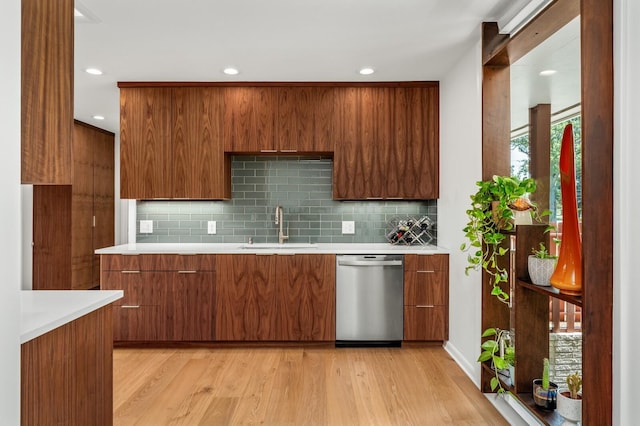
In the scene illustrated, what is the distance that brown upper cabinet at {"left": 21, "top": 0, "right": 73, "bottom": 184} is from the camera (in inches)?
48.2

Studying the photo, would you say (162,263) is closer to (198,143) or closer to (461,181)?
(198,143)

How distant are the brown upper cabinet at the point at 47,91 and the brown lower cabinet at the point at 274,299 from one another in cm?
233

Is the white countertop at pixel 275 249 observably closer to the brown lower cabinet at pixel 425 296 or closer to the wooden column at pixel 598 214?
the brown lower cabinet at pixel 425 296

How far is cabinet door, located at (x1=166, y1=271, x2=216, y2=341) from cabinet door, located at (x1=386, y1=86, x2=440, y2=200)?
1.81 meters

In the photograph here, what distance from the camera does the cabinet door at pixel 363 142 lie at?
3885 millimetres

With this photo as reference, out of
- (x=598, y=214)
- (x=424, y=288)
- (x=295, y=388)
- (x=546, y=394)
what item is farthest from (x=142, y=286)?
(x=598, y=214)

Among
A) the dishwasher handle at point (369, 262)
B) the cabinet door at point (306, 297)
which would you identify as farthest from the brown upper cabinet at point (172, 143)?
the dishwasher handle at point (369, 262)

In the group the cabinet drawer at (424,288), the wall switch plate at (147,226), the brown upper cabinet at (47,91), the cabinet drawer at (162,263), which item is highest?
the brown upper cabinet at (47,91)

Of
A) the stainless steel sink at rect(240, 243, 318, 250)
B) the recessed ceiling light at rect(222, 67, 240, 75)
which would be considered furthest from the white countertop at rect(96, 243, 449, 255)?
the recessed ceiling light at rect(222, 67, 240, 75)

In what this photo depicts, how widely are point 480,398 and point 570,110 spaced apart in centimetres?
291

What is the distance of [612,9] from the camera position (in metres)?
1.61

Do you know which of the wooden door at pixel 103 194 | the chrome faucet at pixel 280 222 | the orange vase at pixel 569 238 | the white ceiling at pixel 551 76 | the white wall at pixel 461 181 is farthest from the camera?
the wooden door at pixel 103 194

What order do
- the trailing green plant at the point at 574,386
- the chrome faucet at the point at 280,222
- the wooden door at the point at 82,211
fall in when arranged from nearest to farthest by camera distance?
the trailing green plant at the point at 574,386, the chrome faucet at the point at 280,222, the wooden door at the point at 82,211
